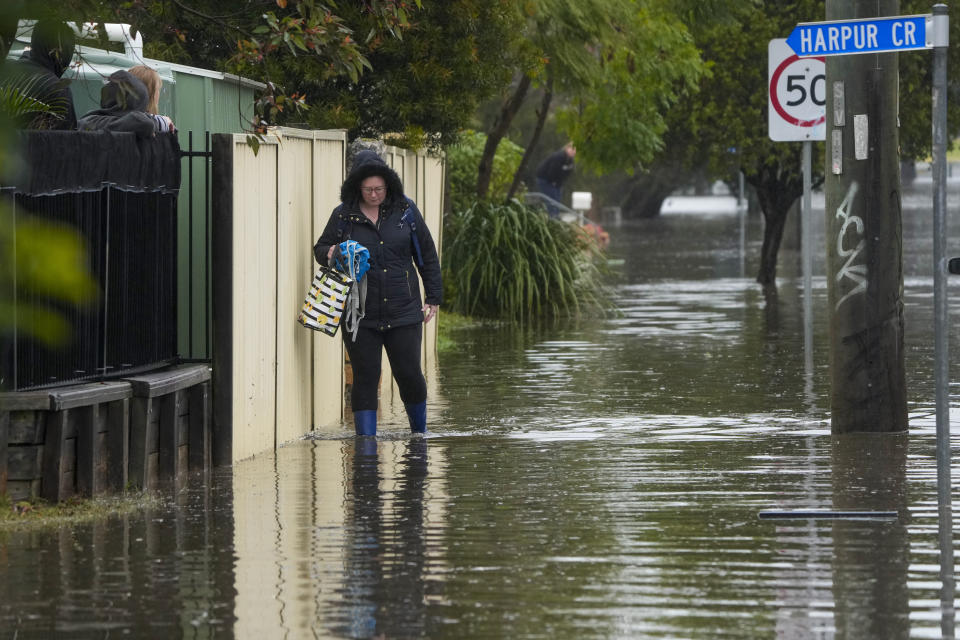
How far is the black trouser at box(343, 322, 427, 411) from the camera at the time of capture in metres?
9.80

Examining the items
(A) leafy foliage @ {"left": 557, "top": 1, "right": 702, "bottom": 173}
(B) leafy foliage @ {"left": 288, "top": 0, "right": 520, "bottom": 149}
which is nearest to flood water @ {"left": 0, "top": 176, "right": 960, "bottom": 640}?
(B) leafy foliage @ {"left": 288, "top": 0, "right": 520, "bottom": 149}

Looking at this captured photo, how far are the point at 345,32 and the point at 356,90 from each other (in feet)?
15.4

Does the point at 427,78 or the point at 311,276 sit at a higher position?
the point at 427,78

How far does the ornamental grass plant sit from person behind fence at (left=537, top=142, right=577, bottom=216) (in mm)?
10234

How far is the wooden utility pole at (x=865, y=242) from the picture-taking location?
936 cm

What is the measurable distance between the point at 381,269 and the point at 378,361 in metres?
0.55

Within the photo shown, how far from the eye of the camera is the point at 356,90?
543 inches

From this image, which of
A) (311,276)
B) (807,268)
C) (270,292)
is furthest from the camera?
(807,268)

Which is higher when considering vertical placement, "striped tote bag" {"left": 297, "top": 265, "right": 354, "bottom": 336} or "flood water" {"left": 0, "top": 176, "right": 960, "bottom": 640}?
"striped tote bag" {"left": 297, "top": 265, "right": 354, "bottom": 336}

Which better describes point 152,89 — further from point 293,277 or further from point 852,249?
point 852,249

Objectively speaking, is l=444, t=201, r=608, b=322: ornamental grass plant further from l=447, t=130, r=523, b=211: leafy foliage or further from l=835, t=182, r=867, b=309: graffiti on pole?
l=835, t=182, r=867, b=309: graffiti on pole

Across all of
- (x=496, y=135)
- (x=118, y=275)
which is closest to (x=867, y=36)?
(x=118, y=275)

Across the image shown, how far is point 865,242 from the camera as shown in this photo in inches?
372

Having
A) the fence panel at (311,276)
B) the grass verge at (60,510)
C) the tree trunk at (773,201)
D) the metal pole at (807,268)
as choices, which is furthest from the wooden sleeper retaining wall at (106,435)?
the tree trunk at (773,201)
